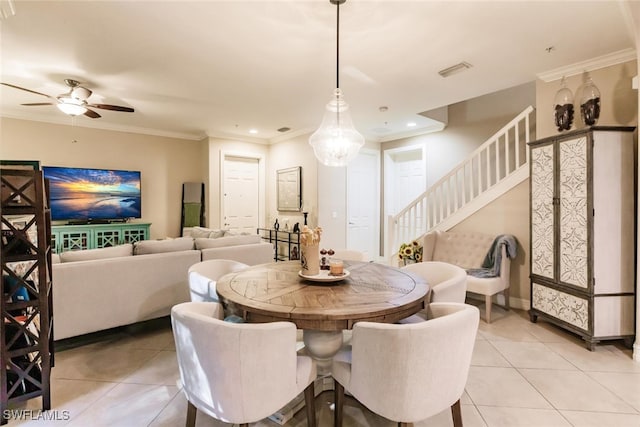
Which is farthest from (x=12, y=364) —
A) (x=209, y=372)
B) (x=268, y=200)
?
(x=268, y=200)

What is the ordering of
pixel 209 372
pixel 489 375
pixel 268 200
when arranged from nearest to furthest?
1. pixel 209 372
2. pixel 489 375
3. pixel 268 200

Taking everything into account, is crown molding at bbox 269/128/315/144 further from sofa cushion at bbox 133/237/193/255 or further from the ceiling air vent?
sofa cushion at bbox 133/237/193/255

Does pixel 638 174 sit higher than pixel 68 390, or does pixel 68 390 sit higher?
pixel 638 174

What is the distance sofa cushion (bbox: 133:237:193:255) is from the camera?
2.98 meters

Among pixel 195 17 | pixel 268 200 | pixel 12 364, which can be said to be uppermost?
pixel 195 17

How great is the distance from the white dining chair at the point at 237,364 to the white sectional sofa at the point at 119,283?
1704mm

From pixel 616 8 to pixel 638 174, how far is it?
1296 millimetres

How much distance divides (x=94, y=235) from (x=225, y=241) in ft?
10.2

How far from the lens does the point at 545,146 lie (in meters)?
3.04

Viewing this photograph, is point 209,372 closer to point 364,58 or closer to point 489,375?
point 489,375

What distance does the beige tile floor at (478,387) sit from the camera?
5.84 feet

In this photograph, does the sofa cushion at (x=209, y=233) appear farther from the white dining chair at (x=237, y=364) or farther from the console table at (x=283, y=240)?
the white dining chair at (x=237, y=364)

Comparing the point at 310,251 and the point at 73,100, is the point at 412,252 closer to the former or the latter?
the point at 310,251

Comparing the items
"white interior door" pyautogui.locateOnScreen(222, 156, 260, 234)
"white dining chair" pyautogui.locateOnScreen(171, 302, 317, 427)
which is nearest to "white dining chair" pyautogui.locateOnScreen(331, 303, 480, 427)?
"white dining chair" pyautogui.locateOnScreen(171, 302, 317, 427)
